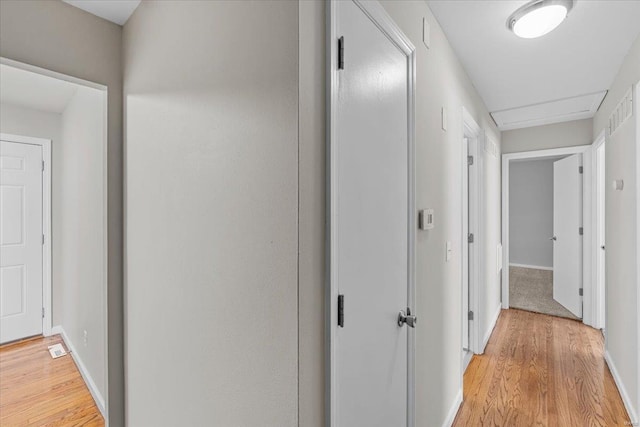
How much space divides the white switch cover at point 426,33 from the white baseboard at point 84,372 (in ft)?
8.91

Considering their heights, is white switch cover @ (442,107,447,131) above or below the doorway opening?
above

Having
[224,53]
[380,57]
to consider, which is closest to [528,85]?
[380,57]

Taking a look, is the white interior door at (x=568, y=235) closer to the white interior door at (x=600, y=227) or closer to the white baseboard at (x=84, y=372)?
the white interior door at (x=600, y=227)

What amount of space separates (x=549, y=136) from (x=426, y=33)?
10.3 ft

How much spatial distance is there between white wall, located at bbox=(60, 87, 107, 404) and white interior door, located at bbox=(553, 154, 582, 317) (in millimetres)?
4668

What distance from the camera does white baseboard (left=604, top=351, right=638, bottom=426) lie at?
6.55ft

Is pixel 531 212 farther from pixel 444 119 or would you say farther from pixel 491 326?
pixel 444 119

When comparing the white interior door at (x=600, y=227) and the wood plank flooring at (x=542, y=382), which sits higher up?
the white interior door at (x=600, y=227)

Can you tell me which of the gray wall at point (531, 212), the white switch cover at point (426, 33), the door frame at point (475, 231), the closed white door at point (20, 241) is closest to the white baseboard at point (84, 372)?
the closed white door at point (20, 241)

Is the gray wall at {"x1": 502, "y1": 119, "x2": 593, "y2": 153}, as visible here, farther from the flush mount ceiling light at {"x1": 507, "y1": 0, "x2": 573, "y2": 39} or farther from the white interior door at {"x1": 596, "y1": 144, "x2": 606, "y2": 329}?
the flush mount ceiling light at {"x1": 507, "y1": 0, "x2": 573, "y2": 39}

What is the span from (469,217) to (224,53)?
2.61 meters

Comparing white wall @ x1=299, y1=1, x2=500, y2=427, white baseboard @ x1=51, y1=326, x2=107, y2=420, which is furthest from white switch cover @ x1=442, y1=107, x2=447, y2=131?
white baseboard @ x1=51, y1=326, x2=107, y2=420

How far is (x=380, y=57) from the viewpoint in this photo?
46.3 inches

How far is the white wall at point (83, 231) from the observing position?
220 centimetres
